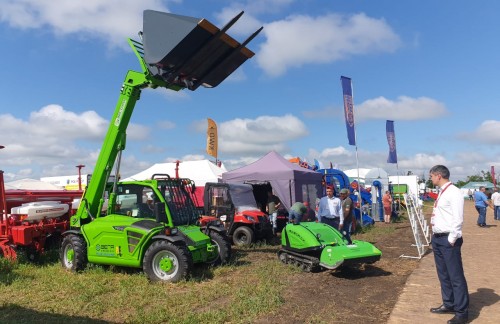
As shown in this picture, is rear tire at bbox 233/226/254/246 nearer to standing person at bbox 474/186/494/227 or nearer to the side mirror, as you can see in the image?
the side mirror

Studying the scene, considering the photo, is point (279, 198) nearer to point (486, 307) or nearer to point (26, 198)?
point (26, 198)

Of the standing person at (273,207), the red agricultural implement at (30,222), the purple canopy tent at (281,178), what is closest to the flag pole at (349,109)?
the purple canopy tent at (281,178)

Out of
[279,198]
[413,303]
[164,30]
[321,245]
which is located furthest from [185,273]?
[279,198]

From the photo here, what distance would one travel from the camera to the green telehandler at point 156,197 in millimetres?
6969

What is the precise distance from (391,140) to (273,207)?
11333 millimetres

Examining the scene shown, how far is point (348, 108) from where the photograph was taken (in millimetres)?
16688

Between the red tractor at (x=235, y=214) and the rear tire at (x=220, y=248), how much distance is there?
8.09 ft

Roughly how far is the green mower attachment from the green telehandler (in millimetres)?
1362

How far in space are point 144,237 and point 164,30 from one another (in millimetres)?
3517

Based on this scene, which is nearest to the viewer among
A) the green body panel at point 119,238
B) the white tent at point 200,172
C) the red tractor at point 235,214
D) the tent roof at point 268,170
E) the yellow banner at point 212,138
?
the green body panel at point 119,238

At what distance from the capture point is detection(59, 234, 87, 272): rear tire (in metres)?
7.58

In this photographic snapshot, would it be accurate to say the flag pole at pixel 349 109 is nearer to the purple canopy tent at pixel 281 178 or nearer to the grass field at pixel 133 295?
the purple canopy tent at pixel 281 178

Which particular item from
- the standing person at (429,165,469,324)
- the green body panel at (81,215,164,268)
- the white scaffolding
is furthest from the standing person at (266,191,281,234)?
the standing person at (429,165,469,324)

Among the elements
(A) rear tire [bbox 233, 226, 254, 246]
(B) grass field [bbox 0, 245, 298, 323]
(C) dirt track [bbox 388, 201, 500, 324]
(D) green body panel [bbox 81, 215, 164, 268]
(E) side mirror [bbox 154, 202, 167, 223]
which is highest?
(E) side mirror [bbox 154, 202, 167, 223]
